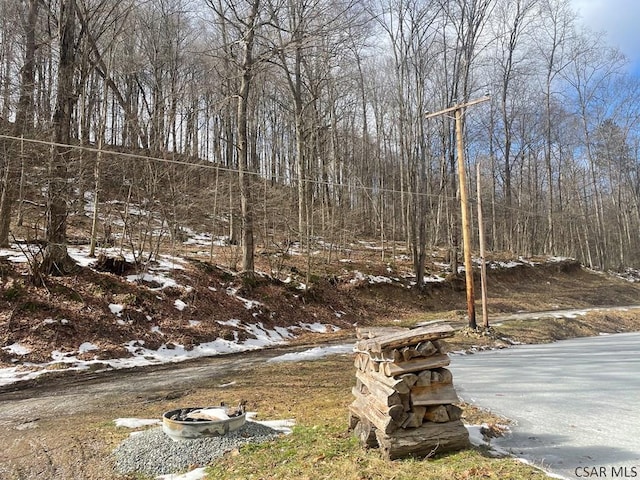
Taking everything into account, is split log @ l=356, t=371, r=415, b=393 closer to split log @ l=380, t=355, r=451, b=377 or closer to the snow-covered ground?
split log @ l=380, t=355, r=451, b=377

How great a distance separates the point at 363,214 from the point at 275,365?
27.9 metres

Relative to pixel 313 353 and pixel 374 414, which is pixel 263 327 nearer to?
pixel 313 353

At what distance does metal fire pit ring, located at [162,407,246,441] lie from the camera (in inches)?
177

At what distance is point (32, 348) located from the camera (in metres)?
8.89

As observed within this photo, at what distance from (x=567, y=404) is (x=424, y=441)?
2513mm

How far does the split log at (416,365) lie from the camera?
3.99 m

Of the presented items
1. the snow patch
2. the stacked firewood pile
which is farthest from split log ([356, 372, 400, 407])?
the snow patch

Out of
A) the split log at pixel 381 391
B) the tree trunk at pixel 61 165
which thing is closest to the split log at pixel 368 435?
the split log at pixel 381 391

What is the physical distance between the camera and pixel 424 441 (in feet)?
12.7

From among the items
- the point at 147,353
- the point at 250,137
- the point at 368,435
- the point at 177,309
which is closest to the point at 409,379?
the point at 368,435

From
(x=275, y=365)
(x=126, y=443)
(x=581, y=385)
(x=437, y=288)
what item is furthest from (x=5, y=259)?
(x=437, y=288)

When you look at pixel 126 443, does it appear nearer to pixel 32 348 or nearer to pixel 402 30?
pixel 32 348

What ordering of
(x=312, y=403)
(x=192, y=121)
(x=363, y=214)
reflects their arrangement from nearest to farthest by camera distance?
1. (x=312, y=403)
2. (x=192, y=121)
3. (x=363, y=214)

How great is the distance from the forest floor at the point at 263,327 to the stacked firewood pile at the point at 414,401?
0.19 meters
